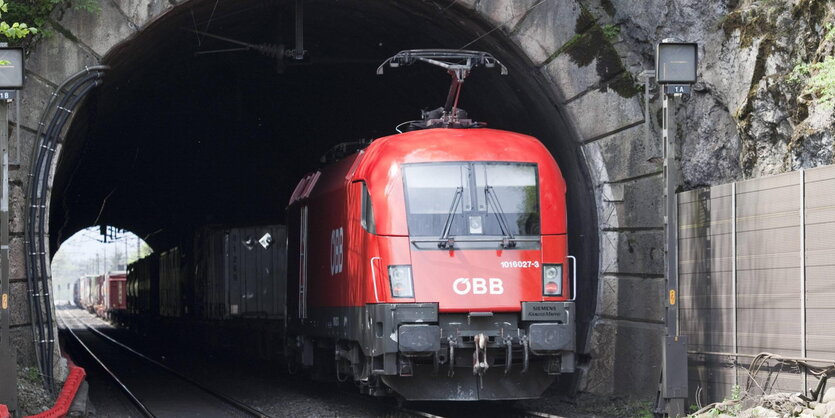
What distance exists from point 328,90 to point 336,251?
10.6 metres

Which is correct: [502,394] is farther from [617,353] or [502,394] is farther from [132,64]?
[132,64]

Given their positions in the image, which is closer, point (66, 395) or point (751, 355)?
point (751, 355)

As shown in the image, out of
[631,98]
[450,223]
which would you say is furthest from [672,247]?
[631,98]

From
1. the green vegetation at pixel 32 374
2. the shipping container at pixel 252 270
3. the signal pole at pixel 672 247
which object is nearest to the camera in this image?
the signal pole at pixel 672 247

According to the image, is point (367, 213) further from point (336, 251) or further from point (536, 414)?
point (536, 414)

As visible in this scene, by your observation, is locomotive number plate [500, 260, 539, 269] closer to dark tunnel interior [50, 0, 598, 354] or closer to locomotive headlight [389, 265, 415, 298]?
locomotive headlight [389, 265, 415, 298]

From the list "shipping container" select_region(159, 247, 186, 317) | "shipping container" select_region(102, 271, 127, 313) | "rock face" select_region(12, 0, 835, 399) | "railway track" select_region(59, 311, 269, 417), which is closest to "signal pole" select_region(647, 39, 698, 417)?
"rock face" select_region(12, 0, 835, 399)

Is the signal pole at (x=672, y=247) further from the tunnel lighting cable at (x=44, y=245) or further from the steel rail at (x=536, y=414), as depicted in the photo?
the tunnel lighting cable at (x=44, y=245)

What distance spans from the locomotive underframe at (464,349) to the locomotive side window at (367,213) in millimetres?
954

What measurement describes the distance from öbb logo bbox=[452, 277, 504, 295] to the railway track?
400 centimetres

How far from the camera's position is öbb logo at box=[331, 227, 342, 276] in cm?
1486

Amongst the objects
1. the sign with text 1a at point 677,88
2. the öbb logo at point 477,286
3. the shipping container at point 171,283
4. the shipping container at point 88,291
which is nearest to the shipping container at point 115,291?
the shipping container at point 88,291

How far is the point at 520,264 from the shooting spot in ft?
42.7

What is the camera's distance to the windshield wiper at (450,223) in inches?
506
